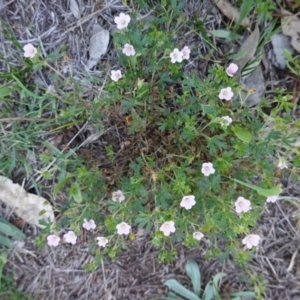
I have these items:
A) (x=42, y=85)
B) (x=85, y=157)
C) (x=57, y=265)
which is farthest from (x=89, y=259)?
(x=42, y=85)

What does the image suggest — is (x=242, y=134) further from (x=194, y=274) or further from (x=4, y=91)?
(x=4, y=91)

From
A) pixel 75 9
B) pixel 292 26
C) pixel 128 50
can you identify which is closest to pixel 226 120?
pixel 128 50

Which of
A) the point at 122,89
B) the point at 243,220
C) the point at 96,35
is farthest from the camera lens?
the point at 96,35

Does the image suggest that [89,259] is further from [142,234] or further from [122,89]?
[122,89]

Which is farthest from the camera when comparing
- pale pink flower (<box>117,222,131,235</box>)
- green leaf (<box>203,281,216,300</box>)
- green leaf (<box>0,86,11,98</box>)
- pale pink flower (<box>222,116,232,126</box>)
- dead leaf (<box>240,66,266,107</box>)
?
green leaf (<box>203,281,216,300</box>)

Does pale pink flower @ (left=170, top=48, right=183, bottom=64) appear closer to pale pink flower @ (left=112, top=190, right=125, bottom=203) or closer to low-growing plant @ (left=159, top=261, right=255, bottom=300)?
pale pink flower @ (left=112, top=190, right=125, bottom=203)

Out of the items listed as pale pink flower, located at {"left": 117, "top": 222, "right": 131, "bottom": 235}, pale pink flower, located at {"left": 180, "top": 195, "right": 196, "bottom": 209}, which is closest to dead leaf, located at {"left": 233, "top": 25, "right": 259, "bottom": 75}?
pale pink flower, located at {"left": 180, "top": 195, "right": 196, "bottom": 209}
